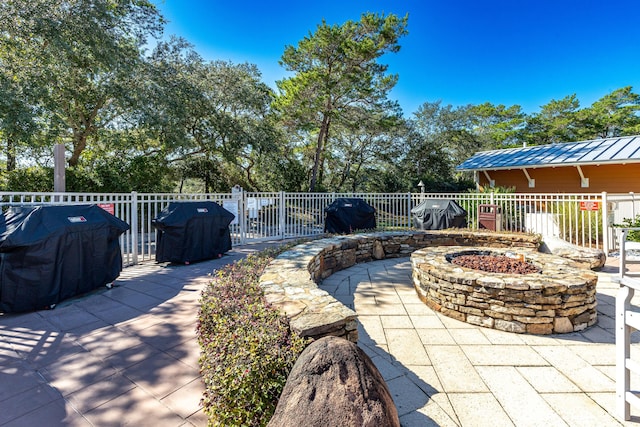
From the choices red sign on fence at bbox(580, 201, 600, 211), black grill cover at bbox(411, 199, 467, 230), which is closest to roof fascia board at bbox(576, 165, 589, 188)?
red sign on fence at bbox(580, 201, 600, 211)

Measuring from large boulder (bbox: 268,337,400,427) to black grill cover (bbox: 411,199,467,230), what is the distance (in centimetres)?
712

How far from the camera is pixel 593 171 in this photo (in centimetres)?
1097

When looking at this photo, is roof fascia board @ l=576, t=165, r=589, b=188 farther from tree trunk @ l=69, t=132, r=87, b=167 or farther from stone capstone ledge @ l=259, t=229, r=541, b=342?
tree trunk @ l=69, t=132, r=87, b=167

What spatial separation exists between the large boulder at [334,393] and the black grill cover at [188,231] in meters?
4.21

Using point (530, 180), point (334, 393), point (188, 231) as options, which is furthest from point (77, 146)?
point (530, 180)

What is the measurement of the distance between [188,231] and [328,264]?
8.23ft

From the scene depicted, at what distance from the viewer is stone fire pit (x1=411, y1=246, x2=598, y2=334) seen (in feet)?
9.70

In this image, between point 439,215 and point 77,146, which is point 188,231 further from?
point 77,146

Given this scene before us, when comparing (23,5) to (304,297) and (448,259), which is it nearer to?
(304,297)

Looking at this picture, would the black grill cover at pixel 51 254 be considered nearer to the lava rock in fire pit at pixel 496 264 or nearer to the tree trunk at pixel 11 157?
the lava rock in fire pit at pixel 496 264

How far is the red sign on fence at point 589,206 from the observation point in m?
6.43

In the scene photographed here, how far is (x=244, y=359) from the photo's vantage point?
1.62 m

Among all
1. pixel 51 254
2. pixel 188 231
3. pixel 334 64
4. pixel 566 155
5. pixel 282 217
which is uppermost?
pixel 334 64

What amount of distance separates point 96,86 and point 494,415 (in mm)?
12234
